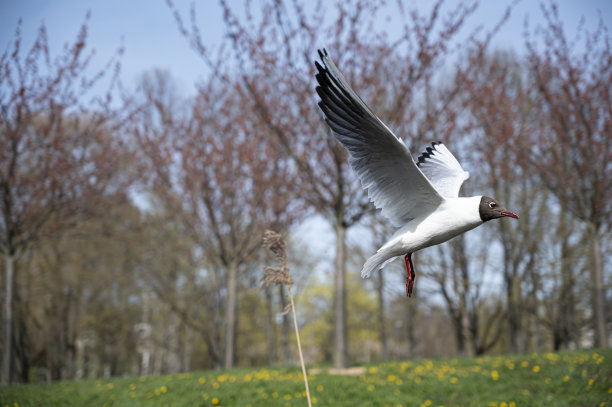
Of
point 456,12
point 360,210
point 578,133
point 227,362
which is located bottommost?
point 227,362

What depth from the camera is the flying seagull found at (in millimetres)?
3031

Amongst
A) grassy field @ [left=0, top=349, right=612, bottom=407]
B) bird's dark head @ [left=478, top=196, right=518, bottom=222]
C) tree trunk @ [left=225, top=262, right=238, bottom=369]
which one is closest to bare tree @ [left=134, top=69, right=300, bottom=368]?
tree trunk @ [left=225, top=262, right=238, bottom=369]

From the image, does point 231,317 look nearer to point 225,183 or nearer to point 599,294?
point 225,183

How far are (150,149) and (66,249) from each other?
5.16 metres

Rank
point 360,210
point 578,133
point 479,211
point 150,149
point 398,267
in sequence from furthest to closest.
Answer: point 398,267, point 150,149, point 578,133, point 360,210, point 479,211

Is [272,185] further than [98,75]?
Yes

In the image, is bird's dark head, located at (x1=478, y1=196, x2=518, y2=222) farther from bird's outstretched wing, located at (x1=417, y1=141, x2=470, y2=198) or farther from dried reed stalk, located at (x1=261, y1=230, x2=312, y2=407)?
dried reed stalk, located at (x1=261, y1=230, x2=312, y2=407)

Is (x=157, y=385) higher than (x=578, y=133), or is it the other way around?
(x=578, y=133)

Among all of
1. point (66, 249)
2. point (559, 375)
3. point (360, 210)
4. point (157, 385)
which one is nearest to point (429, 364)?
point (559, 375)

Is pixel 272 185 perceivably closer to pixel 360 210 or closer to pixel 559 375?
pixel 360 210

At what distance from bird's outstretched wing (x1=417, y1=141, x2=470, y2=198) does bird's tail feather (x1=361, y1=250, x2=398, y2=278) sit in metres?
0.98

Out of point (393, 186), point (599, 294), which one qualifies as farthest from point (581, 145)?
point (393, 186)

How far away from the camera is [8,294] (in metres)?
8.56

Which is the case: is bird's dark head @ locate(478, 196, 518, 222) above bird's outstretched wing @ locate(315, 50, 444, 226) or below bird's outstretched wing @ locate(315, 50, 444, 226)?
below
